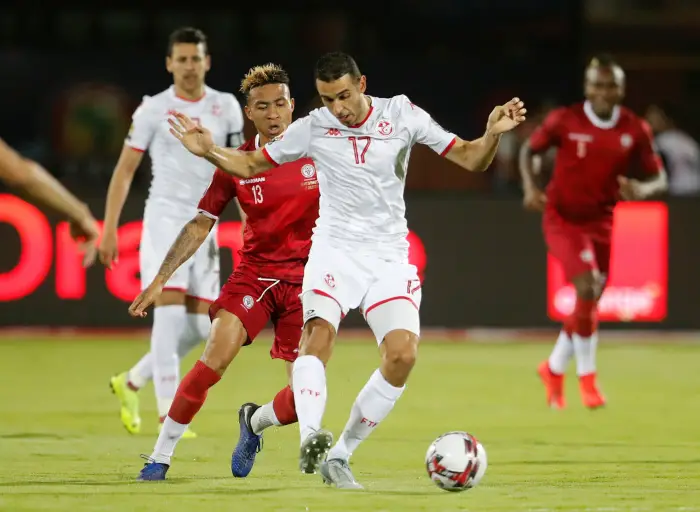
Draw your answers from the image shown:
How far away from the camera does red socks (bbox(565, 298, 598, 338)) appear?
10531mm

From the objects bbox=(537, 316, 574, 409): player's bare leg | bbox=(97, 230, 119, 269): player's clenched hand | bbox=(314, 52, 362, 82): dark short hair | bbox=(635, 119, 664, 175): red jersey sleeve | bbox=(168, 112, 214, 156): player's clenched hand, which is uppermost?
bbox=(314, 52, 362, 82): dark short hair

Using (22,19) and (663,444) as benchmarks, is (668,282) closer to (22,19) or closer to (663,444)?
(663,444)

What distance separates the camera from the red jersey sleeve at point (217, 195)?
23.3ft

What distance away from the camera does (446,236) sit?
15586 mm

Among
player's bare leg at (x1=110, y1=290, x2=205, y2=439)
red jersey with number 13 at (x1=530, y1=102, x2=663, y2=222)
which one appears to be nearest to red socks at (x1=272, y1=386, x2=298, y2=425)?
player's bare leg at (x1=110, y1=290, x2=205, y2=439)

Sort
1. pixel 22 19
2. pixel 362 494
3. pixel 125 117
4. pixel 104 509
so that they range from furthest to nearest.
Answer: pixel 22 19 < pixel 125 117 < pixel 362 494 < pixel 104 509

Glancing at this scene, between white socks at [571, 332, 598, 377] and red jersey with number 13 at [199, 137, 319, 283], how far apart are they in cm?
383

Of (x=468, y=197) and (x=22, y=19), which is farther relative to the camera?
(x=22, y=19)

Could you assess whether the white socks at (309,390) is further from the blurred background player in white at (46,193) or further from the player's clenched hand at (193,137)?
the blurred background player in white at (46,193)

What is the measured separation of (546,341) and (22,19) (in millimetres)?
10032

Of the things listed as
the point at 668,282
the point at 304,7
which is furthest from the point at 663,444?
the point at 304,7

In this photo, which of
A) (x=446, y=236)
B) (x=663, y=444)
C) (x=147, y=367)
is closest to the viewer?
(x=663, y=444)

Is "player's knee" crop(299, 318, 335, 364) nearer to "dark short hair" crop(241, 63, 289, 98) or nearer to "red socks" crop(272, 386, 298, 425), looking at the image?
"red socks" crop(272, 386, 298, 425)

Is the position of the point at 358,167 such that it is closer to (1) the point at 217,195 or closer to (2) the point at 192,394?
(1) the point at 217,195
